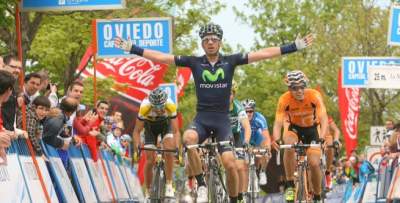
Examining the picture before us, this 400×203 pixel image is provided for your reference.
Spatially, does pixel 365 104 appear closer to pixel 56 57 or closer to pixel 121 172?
pixel 56 57

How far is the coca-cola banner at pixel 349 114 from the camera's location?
40.5 m

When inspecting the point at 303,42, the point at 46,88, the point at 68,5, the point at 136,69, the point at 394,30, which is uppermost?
the point at 68,5

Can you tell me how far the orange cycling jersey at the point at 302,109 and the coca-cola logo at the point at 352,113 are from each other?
21.7 meters

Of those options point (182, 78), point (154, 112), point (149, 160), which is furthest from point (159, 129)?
point (182, 78)

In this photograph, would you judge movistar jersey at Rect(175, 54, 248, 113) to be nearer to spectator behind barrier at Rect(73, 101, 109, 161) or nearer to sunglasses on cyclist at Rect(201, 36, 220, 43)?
sunglasses on cyclist at Rect(201, 36, 220, 43)

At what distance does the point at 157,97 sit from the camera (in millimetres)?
17688

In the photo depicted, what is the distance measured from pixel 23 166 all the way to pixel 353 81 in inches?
1065

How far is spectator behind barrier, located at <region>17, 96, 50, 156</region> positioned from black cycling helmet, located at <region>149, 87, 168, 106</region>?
3.40 meters

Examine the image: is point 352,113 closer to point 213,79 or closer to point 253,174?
point 253,174

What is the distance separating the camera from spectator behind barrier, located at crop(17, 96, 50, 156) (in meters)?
14.0

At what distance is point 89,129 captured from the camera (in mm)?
19062

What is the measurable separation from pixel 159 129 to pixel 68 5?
268 cm

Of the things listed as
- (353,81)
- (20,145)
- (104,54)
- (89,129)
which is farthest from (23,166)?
(353,81)

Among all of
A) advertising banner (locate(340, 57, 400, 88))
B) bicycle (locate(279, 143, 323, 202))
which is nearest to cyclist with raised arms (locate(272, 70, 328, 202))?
bicycle (locate(279, 143, 323, 202))
